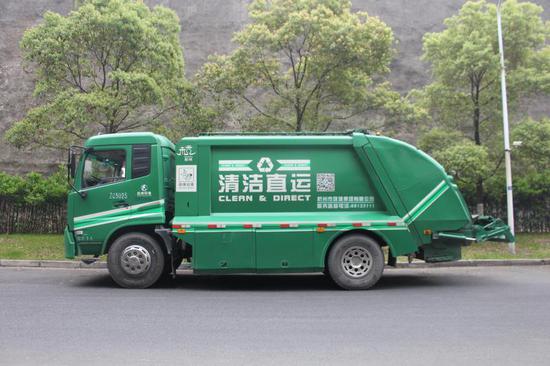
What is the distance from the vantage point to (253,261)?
10.0 metres

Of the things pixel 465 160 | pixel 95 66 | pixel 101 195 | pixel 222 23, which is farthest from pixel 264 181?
pixel 222 23

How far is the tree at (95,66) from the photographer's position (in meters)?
15.6

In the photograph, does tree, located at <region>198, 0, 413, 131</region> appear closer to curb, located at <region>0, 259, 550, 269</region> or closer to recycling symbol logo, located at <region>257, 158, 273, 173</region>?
curb, located at <region>0, 259, 550, 269</region>

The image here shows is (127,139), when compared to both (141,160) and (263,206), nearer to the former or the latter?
(141,160)

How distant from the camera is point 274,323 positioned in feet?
23.5

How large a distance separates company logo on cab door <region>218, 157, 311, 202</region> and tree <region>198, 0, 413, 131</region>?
22.9 ft

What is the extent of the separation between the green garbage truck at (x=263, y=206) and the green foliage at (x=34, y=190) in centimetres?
949

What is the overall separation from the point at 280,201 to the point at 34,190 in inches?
484

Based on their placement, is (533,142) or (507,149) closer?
(507,149)

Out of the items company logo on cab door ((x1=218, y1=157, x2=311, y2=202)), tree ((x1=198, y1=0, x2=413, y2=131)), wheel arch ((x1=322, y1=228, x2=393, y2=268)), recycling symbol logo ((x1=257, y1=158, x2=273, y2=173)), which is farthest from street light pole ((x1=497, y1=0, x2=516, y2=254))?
recycling symbol logo ((x1=257, y1=158, x2=273, y2=173))

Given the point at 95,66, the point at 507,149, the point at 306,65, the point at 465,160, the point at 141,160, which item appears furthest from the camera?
the point at 95,66

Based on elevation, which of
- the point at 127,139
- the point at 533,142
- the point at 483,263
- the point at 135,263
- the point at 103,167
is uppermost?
the point at 533,142

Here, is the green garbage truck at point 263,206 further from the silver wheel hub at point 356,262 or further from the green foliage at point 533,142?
the green foliage at point 533,142

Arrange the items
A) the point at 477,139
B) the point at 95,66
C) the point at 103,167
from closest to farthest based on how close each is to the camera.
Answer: the point at 103,167
the point at 95,66
the point at 477,139
